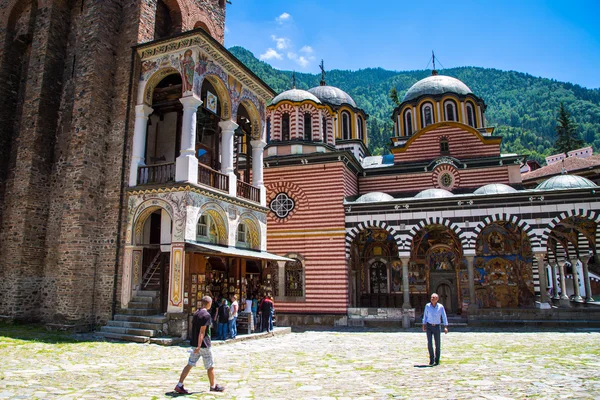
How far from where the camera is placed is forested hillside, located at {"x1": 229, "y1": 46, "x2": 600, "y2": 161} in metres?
107

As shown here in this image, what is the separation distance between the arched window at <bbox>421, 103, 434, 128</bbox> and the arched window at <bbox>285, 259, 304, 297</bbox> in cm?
1280

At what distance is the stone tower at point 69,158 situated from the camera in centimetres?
1326

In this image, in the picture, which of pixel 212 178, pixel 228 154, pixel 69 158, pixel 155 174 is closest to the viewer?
pixel 69 158

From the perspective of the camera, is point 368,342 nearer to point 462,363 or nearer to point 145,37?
point 462,363

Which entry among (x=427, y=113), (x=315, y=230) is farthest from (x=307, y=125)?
(x=427, y=113)

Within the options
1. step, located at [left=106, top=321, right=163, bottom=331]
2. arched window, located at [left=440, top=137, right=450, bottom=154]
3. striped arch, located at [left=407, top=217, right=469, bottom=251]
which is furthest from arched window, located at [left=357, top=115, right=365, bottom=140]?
step, located at [left=106, top=321, right=163, bottom=331]

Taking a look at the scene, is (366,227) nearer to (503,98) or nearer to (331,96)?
(331,96)

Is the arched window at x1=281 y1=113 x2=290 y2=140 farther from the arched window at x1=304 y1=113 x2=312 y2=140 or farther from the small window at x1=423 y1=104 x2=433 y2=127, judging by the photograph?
the small window at x1=423 y1=104 x2=433 y2=127

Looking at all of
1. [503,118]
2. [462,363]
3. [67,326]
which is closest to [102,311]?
[67,326]

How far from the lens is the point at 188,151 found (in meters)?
13.3

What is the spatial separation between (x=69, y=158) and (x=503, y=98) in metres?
157

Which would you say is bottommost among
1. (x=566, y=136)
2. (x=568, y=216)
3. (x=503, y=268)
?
(x=503, y=268)

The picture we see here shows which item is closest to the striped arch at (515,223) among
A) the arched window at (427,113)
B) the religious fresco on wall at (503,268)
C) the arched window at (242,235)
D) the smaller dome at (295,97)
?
the religious fresco on wall at (503,268)

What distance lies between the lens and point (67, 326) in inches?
496
